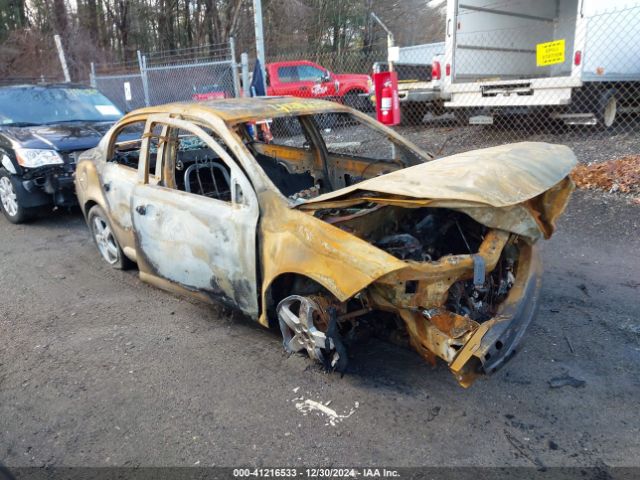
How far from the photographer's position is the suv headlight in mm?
6328

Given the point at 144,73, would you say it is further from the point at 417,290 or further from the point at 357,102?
the point at 417,290

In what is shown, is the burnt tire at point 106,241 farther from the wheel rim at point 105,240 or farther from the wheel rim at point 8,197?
the wheel rim at point 8,197

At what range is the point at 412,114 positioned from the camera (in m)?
12.1

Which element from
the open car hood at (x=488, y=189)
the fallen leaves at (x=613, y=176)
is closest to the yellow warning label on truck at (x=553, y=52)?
the fallen leaves at (x=613, y=176)

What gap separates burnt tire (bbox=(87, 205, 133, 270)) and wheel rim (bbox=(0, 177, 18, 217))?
7.51 ft

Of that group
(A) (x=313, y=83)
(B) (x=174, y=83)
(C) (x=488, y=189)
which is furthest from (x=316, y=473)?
(A) (x=313, y=83)

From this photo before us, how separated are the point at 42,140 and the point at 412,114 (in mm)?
8178

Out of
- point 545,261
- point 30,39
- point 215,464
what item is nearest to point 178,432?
point 215,464

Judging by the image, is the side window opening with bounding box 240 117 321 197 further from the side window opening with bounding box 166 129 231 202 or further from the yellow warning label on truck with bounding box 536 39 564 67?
the yellow warning label on truck with bounding box 536 39 564 67

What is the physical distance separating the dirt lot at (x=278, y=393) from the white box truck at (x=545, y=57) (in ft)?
16.0

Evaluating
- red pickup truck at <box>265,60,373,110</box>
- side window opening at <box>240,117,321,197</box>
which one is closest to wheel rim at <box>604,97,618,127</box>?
red pickup truck at <box>265,60,373,110</box>

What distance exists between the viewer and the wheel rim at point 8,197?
675cm

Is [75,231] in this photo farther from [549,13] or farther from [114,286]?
[549,13]

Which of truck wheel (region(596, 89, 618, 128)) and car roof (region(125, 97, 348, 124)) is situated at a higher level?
car roof (region(125, 97, 348, 124))
